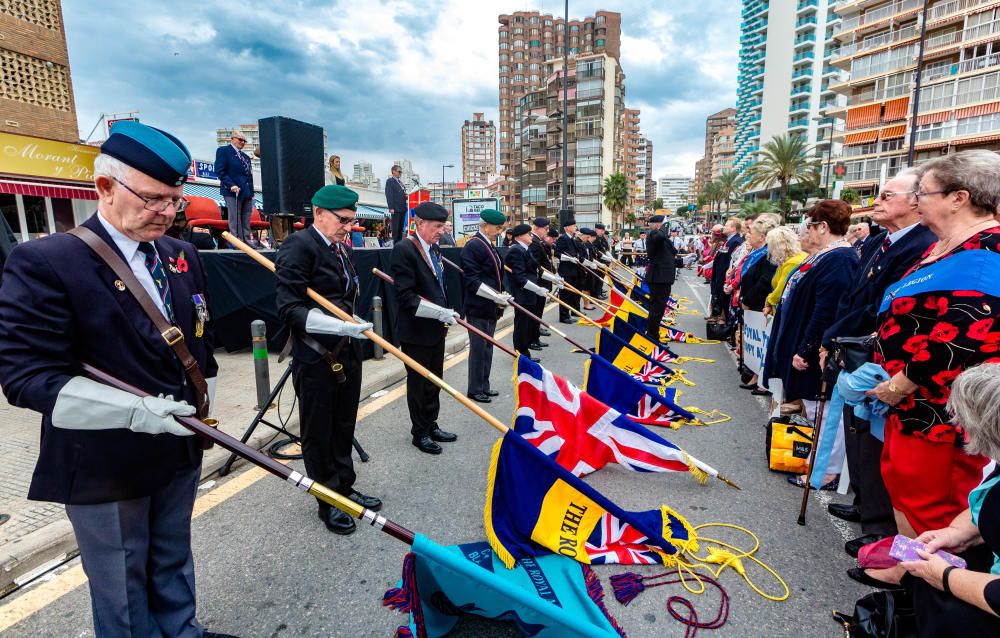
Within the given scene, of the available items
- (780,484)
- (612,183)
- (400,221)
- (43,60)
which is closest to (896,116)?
(612,183)

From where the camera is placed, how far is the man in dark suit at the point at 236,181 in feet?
28.0

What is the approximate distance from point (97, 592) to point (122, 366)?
0.89 m

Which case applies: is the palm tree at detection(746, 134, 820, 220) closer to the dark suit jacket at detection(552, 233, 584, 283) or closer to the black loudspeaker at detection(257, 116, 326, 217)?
the dark suit jacket at detection(552, 233, 584, 283)

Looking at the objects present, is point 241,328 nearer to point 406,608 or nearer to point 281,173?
point 281,173

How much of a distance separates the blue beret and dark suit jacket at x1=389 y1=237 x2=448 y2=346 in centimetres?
268

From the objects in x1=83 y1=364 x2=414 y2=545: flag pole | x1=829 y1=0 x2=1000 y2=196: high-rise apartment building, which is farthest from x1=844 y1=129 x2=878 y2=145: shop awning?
x1=83 y1=364 x2=414 y2=545: flag pole

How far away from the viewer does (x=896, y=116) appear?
45.3 m

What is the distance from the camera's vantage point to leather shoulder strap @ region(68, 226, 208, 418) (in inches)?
70.1

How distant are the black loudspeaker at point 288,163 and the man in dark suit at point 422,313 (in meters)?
3.40

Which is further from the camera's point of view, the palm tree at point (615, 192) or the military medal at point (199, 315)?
the palm tree at point (615, 192)

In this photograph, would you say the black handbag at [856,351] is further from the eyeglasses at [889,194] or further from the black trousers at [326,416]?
the black trousers at [326,416]

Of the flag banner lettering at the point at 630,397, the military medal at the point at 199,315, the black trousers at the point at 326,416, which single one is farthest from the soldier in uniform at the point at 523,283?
the military medal at the point at 199,315

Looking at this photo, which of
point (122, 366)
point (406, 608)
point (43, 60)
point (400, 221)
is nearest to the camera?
point (122, 366)

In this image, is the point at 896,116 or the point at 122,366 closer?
the point at 122,366
